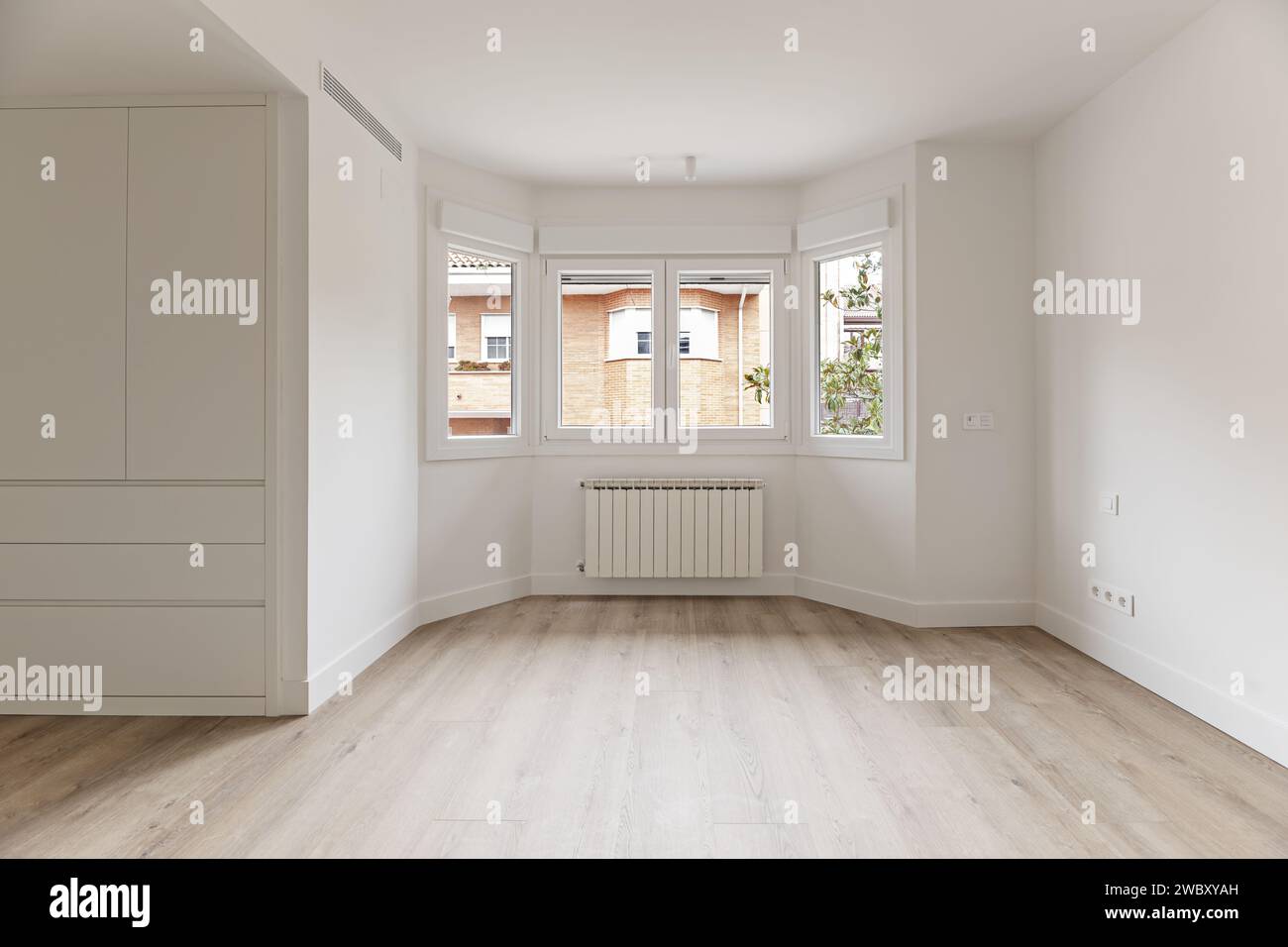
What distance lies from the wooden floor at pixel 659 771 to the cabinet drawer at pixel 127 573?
48cm

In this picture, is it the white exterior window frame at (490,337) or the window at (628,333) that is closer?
the white exterior window frame at (490,337)

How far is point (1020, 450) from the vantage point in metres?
4.09

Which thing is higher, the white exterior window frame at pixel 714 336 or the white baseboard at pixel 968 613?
the white exterior window frame at pixel 714 336

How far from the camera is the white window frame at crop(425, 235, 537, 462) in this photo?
4.21 metres

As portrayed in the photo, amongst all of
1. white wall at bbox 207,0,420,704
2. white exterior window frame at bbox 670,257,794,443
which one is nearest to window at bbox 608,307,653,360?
white exterior window frame at bbox 670,257,794,443

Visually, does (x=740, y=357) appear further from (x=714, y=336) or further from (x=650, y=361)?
(x=650, y=361)

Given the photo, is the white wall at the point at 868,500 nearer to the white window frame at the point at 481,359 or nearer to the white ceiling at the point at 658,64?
the white ceiling at the point at 658,64

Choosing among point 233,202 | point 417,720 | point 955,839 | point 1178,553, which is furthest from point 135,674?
point 1178,553

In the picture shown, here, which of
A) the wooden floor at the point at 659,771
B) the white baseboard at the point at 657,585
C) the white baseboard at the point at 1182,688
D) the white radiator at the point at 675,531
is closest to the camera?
the wooden floor at the point at 659,771

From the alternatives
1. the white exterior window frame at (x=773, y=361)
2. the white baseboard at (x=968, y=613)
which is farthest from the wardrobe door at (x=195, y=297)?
the white baseboard at (x=968, y=613)

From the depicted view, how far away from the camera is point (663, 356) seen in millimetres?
4875

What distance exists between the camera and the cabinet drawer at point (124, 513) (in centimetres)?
279

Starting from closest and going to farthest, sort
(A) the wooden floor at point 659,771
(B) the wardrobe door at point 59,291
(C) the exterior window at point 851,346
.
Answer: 1. (A) the wooden floor at point 659,771
2. (B) the wardrobe door at point 59,291
3. (C) the exterior window at point 851,346

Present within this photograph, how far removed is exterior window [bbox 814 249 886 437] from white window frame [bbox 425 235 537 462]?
1905mm
